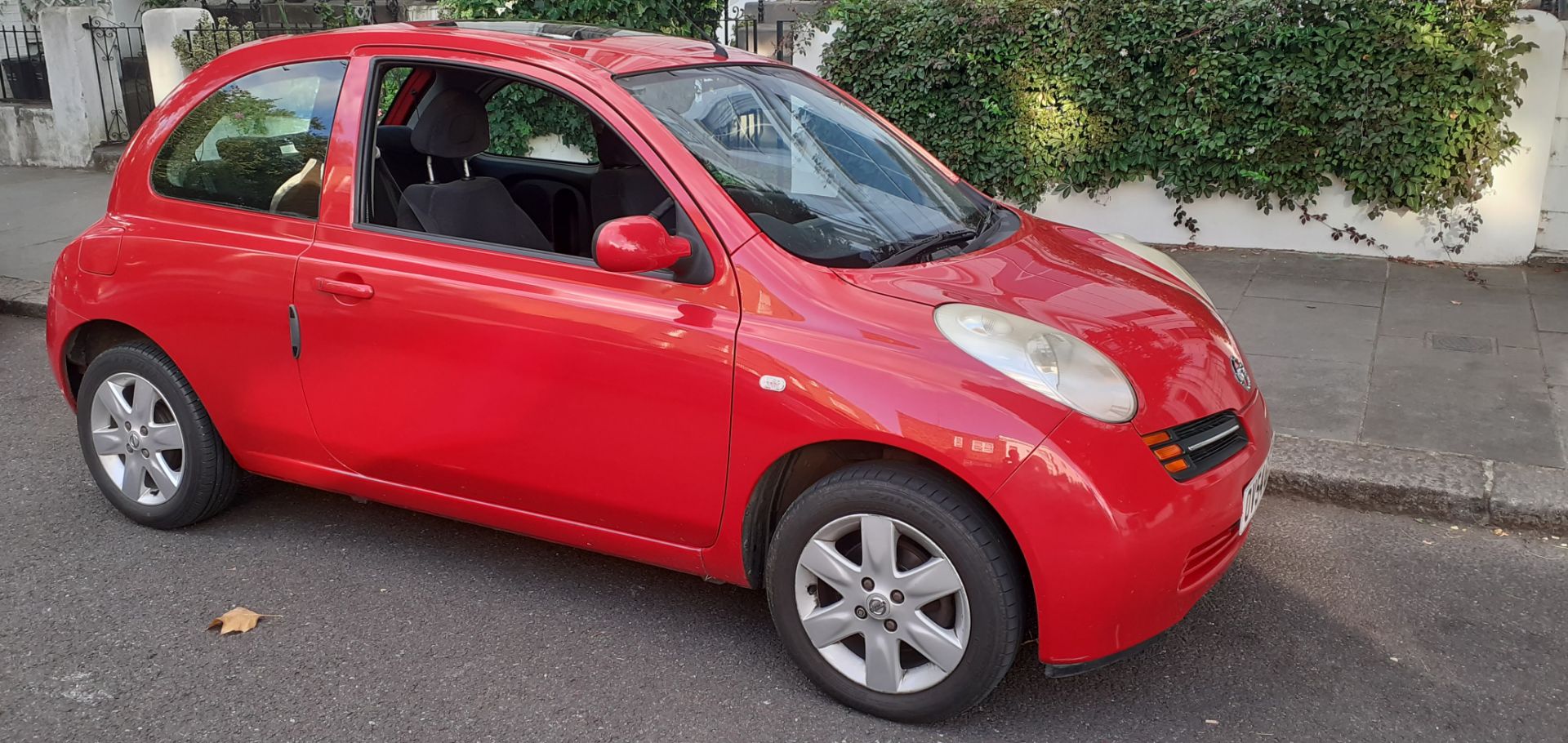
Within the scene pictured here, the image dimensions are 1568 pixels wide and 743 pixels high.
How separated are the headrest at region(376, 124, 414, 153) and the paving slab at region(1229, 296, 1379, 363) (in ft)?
13.5

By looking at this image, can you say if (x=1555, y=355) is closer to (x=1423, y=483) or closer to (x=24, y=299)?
(x=1423, y=483)

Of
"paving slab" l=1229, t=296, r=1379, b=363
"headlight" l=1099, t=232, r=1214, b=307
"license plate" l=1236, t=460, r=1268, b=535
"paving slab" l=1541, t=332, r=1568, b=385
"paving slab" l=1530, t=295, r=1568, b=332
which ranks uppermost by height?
"headlight" l=1099, t=232, r=1214, b=307

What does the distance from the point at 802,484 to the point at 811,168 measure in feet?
3.41

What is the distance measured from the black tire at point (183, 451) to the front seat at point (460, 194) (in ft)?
3.56

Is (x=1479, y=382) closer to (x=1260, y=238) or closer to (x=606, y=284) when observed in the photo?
(x=1260, y=238)

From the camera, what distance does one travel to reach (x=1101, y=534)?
293 cm

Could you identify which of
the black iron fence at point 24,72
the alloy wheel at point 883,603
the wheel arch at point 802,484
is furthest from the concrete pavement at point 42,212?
the alloy wheel at point 883,603

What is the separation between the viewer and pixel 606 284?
11.3 ft

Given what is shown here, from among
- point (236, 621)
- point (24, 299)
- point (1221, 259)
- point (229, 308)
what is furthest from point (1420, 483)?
point (24, 299)

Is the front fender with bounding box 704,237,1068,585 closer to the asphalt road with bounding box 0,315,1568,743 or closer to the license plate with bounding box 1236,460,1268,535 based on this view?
the asphalt road with bounding box 0,315,1568,743

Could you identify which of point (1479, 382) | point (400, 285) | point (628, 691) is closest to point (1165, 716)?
point (628, 691)

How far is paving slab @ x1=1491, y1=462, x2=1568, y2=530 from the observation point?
14.3ft

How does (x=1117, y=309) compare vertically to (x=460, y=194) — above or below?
below

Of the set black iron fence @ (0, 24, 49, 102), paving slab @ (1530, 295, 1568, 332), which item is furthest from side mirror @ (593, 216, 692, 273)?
black iron fence @ (0, 24, 49, 102)
